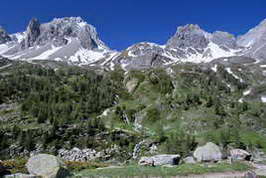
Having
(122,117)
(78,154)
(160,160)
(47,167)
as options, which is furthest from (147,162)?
(122,117)

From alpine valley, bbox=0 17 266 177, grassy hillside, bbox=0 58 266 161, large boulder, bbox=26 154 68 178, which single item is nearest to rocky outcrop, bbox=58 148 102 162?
alpine valley, bbox=0 17 266 177

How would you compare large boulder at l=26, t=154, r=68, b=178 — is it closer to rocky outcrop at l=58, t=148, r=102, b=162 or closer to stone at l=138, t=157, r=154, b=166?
stone at l=138, t=157, r=154, b=166

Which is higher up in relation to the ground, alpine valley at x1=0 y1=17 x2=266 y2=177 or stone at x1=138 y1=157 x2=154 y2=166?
alpine valley at x1=0 y1=17 x2=266 y2=177

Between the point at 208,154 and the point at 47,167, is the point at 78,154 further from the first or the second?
the point at 47,167

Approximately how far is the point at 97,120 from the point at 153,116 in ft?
54.9

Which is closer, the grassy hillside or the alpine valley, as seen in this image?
the alpine valley

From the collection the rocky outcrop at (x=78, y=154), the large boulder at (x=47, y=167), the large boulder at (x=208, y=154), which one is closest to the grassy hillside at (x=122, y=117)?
the rocky outcrop at (x=78, y=154)

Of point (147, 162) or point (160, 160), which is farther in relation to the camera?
point (160, 160)

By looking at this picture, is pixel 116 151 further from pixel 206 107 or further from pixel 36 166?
pixel 36 166

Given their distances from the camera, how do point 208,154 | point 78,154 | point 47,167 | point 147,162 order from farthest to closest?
point 78,154 < point 208,154 < point 147,162 < point 47,167

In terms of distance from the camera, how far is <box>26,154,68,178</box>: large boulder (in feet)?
89.4

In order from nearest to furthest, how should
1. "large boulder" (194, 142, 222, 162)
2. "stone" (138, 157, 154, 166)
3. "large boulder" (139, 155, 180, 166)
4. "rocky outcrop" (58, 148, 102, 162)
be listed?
"stone" (138, 157, 154, 166), "large boulder" (139, 155, 180, 166), "large boulder" (194, 142, 222, 162), "rocky outcrop" (58, 148, 102, 162)

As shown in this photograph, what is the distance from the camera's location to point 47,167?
1131 inches

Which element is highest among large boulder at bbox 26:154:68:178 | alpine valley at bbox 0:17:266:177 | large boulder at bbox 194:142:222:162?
alpine valley at bbox 0:17:266:177
